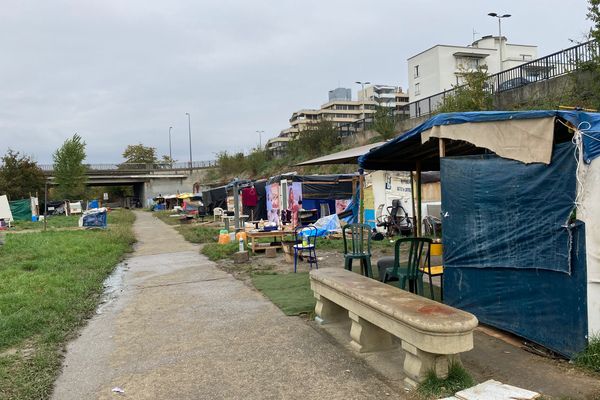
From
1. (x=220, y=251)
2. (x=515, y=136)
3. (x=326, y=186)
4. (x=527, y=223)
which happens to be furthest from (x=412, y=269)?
(x=326, y=186)

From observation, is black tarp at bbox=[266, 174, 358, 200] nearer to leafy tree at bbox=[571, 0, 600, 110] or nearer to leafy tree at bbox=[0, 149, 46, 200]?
leafy tree at bbox=[571, 0, 600, 110]

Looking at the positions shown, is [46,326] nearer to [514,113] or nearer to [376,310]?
[376,310]

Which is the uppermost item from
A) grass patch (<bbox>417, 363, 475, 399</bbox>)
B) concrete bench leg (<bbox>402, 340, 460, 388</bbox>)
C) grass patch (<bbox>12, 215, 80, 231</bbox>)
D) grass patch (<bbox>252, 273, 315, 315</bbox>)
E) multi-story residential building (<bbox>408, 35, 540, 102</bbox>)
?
multi-story residential building (<bbox>408, 35, 540, 102</bbox>)

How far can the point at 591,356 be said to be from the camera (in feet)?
13.6

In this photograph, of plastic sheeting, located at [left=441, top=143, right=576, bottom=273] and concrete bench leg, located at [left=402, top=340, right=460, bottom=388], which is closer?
concrete bench leg, located at [left=402, top=340, right=460, bottom=388]

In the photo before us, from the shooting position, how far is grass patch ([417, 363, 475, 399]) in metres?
3.74

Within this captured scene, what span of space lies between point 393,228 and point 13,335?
1207 centimetres

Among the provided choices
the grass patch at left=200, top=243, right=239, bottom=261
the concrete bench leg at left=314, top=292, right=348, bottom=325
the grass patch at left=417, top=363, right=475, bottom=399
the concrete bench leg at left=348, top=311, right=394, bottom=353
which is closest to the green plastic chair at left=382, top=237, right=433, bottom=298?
the concrete bench leg at left=314, top=292, right=348, bottom=325

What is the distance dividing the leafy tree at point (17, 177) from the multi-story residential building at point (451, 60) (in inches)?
1827

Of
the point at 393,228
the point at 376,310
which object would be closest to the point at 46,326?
the point at 376,310

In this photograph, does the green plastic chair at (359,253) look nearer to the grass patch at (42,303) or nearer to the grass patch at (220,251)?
the grass patch at (42,303)

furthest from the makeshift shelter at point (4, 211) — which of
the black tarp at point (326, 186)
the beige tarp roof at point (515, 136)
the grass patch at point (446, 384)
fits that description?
the grass patch at point (446, 384)

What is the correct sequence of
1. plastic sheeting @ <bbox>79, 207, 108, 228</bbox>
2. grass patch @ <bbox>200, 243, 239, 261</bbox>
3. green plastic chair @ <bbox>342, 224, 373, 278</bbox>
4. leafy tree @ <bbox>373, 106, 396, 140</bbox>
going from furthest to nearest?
leafy tree @ <bbox>373, 106, 396, 140</bbox>, plastic sheeting @ <bbox>79, 207, 108, 228</bbox>, grass patch @ <bbox>200, 243, 239, 261</bbox>, green plastic chair @ <bbox>342, 224, 373, 278</bbox>

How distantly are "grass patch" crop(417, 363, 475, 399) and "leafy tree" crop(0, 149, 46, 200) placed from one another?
54136 mm
